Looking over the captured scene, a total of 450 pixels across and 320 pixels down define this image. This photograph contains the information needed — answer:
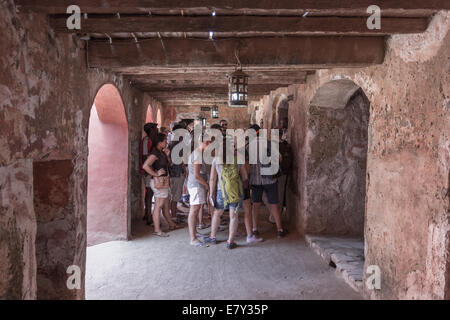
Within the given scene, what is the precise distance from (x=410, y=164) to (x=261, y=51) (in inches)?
58.9

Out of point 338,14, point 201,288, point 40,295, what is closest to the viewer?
point 338,14

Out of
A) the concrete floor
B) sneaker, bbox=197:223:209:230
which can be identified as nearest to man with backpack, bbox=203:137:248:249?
the concrete floor

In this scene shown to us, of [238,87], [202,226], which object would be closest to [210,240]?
[202,226]

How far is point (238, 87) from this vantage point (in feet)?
12.2

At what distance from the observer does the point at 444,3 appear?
229 cm

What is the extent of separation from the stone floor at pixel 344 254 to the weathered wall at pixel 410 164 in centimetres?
35

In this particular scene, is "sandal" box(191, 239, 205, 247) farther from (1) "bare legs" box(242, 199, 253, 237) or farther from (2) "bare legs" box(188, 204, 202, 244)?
(1) "bare legs" box(242, 199, 253, 237)

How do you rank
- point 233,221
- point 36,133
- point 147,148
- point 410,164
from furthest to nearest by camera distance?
point 147,148
point 233,221
point 410,164
point 36,133

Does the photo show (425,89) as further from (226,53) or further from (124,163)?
(124,163)

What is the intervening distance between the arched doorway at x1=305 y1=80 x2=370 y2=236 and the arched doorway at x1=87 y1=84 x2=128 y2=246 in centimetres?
268

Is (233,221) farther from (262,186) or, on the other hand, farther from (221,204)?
(262,186)

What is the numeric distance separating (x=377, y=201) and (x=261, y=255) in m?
1.89
